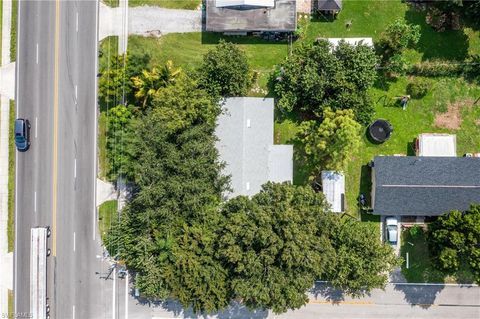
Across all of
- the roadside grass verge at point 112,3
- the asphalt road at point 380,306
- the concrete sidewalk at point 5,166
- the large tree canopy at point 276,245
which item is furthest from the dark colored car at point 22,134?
the large tree canopy at point 276,245

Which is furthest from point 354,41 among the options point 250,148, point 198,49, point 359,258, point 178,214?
point 178,214

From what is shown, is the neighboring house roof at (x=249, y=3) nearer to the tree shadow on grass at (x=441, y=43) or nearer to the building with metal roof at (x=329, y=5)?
the building with metal roof at (x=329, y=5)

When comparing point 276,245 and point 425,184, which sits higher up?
point 425,184

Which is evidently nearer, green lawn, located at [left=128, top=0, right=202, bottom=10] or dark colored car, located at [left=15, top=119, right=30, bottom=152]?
dark colored car, located at [left=15, top=119, right=30, bottom=152]

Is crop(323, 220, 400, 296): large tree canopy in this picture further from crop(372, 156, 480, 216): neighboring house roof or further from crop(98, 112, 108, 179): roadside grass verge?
crop(98, 112, 108, 179): roadside grass verge

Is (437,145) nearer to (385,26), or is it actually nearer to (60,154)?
(385,26)

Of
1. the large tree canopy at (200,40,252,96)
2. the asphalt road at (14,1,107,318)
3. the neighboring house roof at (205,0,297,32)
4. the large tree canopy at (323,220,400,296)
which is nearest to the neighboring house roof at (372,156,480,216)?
the large tree canopy at (323,220,400,296)
